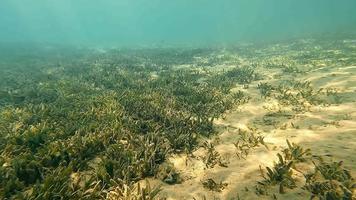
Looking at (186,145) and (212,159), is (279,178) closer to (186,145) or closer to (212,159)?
(212,159)

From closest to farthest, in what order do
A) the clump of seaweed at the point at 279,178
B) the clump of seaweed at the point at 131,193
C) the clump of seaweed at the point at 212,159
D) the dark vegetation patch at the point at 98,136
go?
the clump of seaweed at the point at 131,193, the clump of seaweed at the point at 279,178, the dark vegetation patch at the point at 98,136, the clump of seaweed at the point at 212,159

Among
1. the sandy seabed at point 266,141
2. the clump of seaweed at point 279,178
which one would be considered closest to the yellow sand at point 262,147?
the sandy seabed at point 266,141

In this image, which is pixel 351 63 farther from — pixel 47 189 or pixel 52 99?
pixel 47 189

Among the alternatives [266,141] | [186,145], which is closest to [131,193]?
[186,145]

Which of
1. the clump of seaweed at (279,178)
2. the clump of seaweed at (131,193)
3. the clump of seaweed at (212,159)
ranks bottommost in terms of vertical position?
the clump of seaweed at (212,159)

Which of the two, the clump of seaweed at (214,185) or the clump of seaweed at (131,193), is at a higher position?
the clump of seaweed at (131,193)

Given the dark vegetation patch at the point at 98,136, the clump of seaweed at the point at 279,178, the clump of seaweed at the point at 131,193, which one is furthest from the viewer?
the dark vegetation patch at the point at 98,136

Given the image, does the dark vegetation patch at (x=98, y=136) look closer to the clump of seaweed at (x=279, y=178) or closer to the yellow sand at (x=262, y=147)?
the yellow sand at (x=262, y=147)

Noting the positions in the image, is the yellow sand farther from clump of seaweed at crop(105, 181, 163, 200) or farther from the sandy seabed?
clump of seaweed at crop(105, 181, 163, 200)

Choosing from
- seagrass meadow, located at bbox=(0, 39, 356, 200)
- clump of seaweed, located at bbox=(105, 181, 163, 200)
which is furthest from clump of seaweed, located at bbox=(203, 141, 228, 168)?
clump of seaweed, located at bbox=(105, 181, 163, 200)

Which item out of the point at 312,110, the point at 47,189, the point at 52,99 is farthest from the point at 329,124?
the point at 52,99

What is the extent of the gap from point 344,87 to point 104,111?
25.8 ft

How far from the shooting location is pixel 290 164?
15.9 feet

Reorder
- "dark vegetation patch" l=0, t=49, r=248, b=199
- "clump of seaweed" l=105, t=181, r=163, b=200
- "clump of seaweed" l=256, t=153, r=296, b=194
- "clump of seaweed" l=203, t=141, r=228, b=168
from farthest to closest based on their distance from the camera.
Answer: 1. "clump of seaweed" l=203, t=141, r=228, b=168
2. "dark vegetation patch" l=0, t=49, r=248, b=199
3. "clump of seaweed" l=256, t=153, r=296, b=194
4. "clump of seaweed" l=105, t=181, r=163, b=200
